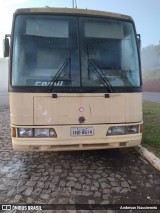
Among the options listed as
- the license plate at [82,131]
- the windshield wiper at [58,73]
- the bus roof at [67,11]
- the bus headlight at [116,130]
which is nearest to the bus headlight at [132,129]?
the bus headlight at [116,130]

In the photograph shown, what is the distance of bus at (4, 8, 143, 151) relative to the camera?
15.0 ft

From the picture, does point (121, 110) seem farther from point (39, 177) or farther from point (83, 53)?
point (39, 177)

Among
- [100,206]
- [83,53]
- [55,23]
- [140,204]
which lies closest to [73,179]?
[100,206]

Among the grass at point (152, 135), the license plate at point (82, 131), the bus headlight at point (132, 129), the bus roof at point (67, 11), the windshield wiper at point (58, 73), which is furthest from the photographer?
the grass at point (152, 135)

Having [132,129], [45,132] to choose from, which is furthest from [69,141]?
[132,129]

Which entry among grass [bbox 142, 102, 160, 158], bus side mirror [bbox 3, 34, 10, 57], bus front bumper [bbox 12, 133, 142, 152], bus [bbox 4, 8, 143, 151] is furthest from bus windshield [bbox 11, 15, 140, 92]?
grass [bbox 142, 102, 160, 158]

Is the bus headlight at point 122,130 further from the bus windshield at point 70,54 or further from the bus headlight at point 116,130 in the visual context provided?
the bus windshield at point 70,54

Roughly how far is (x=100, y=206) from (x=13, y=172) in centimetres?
198

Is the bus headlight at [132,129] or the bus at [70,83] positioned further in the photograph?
the bus headlight at [132,129]

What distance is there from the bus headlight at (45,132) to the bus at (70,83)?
0.01 metres

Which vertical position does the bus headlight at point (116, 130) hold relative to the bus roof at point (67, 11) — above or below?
below

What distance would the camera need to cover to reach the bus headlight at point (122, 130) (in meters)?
4.84

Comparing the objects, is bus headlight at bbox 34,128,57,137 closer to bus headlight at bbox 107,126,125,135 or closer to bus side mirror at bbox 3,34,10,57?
bus headlight at bbox 107,126,125,135

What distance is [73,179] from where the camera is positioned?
4605 millimetres
